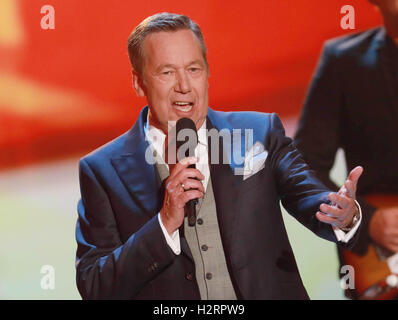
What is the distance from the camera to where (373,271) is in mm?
2607

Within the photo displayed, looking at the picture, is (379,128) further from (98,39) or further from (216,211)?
(98,39)

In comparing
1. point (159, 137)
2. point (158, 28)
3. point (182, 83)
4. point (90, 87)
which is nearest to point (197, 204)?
point (159, 137)

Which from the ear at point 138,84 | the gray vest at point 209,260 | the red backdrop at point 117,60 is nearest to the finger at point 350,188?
the gray vest at point 209,260

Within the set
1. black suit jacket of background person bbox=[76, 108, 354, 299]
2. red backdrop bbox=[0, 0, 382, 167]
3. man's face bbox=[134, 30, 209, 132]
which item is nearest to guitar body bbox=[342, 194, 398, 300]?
black suit jacket of background person bbox=[76, 108, 354, 299]

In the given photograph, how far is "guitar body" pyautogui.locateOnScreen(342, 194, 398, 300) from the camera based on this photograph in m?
2.58

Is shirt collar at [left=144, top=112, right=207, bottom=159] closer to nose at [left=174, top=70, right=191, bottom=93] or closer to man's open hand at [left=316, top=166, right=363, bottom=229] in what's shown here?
nose at [left=174, top=70, right=191, bottom=93]

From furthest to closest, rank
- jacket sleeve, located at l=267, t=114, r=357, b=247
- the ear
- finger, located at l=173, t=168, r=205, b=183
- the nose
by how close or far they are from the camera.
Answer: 1. the ear
2. the nose
3. jacket sleeve, located at l=267, t=114, r=357, b=247
4. finger, located at l=173, t=168, r=205, b=183

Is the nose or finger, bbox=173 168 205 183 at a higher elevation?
the nose

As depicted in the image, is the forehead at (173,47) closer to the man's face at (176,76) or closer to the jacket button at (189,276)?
the man's face at (176,76)

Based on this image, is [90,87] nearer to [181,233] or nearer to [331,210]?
[181,233]
